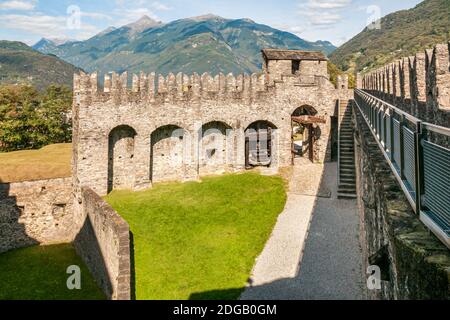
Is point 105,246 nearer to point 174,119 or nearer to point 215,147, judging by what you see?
point 174,119

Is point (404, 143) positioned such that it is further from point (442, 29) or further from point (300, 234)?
point (442, 29)

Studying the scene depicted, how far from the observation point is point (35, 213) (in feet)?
76.3

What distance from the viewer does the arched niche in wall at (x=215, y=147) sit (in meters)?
26.8

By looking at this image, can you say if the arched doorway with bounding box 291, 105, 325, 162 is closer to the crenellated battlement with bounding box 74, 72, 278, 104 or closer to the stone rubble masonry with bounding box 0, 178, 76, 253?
the crenellated battlement with bounding box 74, 72, 278, 104

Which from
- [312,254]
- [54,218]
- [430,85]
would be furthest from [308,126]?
[430,85]

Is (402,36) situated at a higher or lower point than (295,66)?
higher

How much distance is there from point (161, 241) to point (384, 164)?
1298cm

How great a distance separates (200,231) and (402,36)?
14254 centimetres

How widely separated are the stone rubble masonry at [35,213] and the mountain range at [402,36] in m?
99.2

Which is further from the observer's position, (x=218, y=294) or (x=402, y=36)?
(x=402, y=36)

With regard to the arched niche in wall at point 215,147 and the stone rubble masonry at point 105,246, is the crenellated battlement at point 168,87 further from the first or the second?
the stone rubble masonry at point 105,246

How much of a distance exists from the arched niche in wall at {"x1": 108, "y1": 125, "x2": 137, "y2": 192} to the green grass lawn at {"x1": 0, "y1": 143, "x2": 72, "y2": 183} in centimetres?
459

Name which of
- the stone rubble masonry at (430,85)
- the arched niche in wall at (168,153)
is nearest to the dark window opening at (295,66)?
the arched niche in wall at (168,153)

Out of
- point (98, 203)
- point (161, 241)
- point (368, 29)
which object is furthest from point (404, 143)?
point (368, 29)
